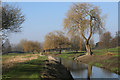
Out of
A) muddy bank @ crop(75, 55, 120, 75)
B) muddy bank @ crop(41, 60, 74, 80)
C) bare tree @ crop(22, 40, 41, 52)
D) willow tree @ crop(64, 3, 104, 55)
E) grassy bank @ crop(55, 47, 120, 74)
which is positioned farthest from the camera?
bare tree @ crop(22, 40, 41, 52)

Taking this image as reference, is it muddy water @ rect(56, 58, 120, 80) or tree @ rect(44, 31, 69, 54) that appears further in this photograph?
tree @ rect(44, 31, 69, 54)

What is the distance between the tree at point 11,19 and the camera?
13.3 metres

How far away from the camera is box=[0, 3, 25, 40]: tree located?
1329cm

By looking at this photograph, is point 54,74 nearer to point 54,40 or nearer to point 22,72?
point 22,72

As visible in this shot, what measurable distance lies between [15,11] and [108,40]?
84.2 feet

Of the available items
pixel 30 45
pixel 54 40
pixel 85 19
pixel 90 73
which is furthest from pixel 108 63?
pixel 30 45

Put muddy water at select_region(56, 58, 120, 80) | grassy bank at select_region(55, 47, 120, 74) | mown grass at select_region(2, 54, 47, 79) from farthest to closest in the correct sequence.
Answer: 1. grassy bank at select_region(55, 47, 120, 74)
2. muddy water at select_region(56, 58, 120, 80)
3. mown grass at select_region(2, 54, 47, 79)

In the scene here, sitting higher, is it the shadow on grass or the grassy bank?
the shadow on grass

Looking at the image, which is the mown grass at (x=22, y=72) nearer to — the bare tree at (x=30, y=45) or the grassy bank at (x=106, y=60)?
the grassy bank at (x=106, y=60)

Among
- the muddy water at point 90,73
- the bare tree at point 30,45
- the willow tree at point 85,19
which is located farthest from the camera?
the bare tree at point 30,45

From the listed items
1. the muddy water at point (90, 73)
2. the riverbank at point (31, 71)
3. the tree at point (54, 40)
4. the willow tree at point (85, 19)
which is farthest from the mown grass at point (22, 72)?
the tree at point (54, 40)

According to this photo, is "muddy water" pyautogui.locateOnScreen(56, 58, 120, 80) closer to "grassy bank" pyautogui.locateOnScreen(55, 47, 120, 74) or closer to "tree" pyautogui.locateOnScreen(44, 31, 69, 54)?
"grassy bank" pyautogui.locateOnScreen(55, 47, 120, 74)

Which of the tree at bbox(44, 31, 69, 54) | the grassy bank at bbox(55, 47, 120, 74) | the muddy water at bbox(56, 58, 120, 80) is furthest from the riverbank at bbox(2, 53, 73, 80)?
the tree at bbox(44, 31, 69, 54)

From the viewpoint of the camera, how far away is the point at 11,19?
45.6 ft
